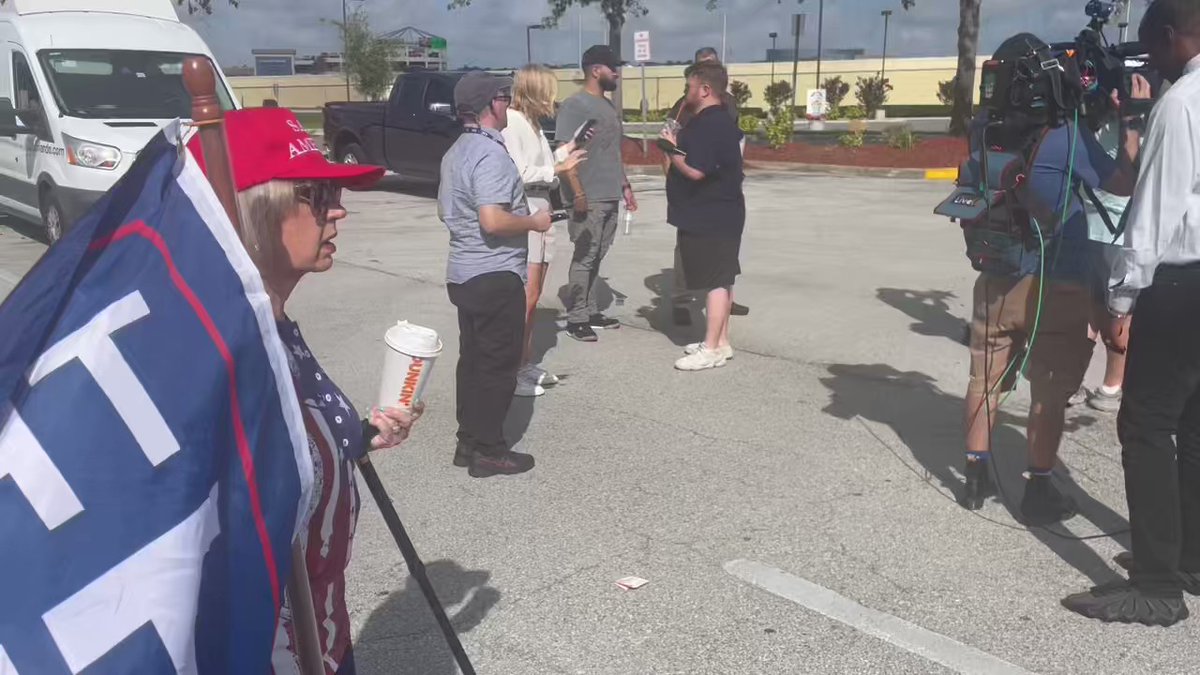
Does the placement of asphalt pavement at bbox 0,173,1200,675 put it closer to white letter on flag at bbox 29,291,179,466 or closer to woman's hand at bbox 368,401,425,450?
woman's hand at bbox 368,401,425,450

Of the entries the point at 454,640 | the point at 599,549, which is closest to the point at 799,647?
the point at 599,549

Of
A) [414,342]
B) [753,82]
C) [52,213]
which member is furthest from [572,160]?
[753,82]

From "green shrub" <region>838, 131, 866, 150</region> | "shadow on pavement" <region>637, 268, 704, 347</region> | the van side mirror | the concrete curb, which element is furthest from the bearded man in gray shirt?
"green shrub" <region>838, 131, 866, 150</region>

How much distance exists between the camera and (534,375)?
250 inches

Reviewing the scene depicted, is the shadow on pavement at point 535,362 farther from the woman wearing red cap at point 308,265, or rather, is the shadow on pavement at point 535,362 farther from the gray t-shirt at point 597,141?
the woman wearing red cap at point 308,265

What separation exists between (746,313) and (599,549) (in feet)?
14.5

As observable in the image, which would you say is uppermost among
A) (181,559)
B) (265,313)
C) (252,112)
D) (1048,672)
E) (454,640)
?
(252,112)

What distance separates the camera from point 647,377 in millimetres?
6750

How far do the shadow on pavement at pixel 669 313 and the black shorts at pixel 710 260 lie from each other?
864 millimetres

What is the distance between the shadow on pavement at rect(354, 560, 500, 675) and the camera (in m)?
3.38

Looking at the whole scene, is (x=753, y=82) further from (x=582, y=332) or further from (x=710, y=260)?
(x=710, y=260)

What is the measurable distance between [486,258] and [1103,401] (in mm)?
3590

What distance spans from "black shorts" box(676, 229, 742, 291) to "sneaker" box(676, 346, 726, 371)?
0.42 meters

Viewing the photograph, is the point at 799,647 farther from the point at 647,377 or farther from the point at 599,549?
the point at 647,377
